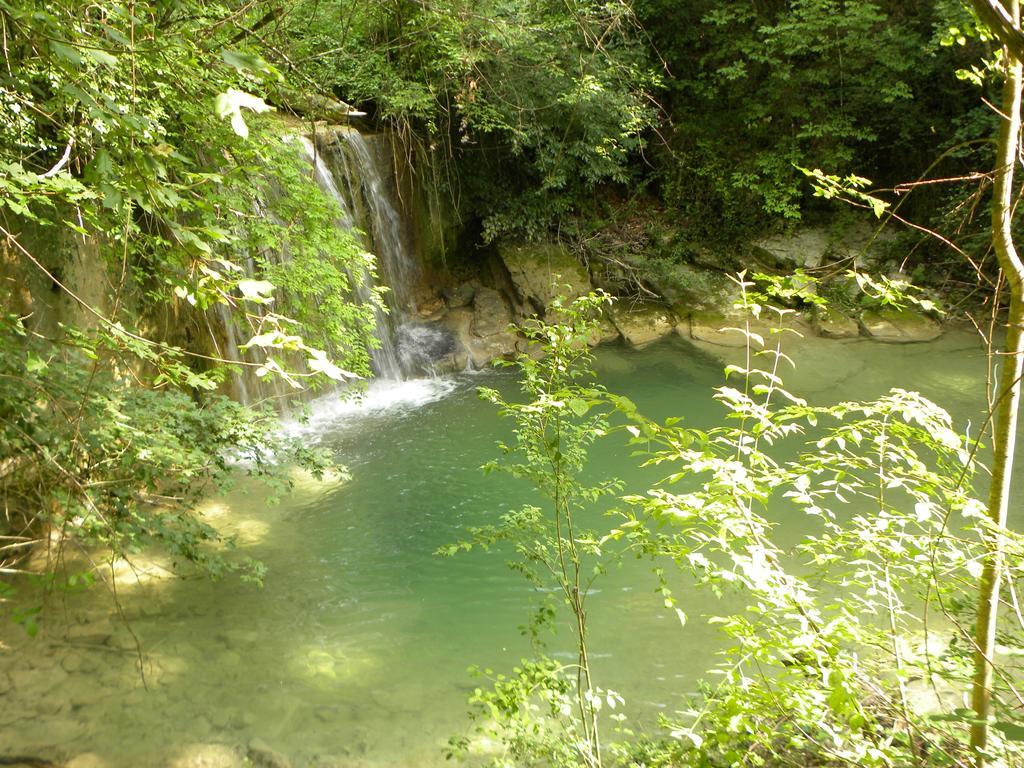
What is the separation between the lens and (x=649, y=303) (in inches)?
409

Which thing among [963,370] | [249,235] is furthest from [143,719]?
[963,370]

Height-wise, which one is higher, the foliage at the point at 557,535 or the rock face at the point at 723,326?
the foliage at the point at 557,535

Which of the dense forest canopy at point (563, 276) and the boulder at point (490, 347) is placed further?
the boulder at point (490, 347)

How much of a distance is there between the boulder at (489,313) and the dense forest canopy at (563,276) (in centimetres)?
7

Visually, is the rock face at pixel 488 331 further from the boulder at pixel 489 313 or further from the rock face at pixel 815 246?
the rock face at pixel 815 246

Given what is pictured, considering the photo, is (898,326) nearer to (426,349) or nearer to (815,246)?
(815,246)

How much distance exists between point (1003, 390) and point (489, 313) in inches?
349

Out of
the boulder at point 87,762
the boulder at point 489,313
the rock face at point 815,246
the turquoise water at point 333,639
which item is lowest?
the turquoise water at point 333,639

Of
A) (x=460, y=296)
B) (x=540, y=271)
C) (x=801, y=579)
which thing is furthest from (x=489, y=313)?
(x=801, y=579)

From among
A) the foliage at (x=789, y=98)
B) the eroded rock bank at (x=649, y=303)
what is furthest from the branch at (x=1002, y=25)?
the foliage at (x=789, y=98)

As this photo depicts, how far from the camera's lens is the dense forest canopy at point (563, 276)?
202cm

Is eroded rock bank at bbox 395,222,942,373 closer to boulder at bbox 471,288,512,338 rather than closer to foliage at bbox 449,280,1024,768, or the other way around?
boulder at bbox 471,288,512,338

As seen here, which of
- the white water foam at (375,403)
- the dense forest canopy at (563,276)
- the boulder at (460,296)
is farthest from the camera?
the boulder at (460,296)

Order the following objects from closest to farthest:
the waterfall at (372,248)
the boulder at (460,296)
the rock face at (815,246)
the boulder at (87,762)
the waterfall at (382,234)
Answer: the boulder at (87,762) → the waterfall at (372,248) → the waterfall at (382,234) → the rock face at (815,246) → the boulder at (460,296)
